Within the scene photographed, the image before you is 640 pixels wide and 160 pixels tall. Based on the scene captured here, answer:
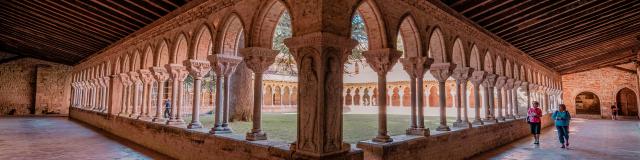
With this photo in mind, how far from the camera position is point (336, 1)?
3721mm

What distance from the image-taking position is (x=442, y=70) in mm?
6242

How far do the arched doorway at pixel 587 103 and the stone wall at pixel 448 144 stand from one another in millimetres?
17552

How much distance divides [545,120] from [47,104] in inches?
968

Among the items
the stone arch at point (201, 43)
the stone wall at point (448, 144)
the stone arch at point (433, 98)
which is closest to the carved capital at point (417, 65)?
the stone wall at point (448, 144)

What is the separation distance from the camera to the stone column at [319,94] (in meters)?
3.47

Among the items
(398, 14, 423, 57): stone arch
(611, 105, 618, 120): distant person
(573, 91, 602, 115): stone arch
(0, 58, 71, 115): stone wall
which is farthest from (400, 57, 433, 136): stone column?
(573, 91, 602, 115): stone arch

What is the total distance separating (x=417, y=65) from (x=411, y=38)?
46cm

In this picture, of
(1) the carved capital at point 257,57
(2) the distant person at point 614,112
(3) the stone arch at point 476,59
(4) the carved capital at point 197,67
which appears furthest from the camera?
(2) the distant person at point 614,112

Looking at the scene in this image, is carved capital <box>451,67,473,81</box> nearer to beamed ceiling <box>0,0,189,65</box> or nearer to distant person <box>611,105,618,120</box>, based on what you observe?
beamed ceiling <box>0,0,189,65</box>

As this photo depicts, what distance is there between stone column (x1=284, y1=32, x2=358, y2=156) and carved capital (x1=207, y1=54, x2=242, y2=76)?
7.27 ft

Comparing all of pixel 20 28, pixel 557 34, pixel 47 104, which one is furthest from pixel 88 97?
pixel 557 34

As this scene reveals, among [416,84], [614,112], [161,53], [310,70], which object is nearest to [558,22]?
[416,84]

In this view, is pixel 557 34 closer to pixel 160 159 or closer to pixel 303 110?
pixel 303 110

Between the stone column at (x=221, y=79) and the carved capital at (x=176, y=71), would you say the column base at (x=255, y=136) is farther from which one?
the carved capital at (x=176, y=71)
